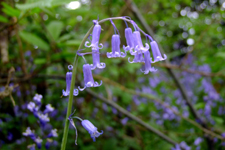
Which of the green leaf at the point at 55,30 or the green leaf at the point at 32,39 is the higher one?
the green leaf at the point at 55,30

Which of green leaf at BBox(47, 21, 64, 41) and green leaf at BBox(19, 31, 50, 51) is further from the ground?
green leaf at BBox(47, 21, 64, 41)

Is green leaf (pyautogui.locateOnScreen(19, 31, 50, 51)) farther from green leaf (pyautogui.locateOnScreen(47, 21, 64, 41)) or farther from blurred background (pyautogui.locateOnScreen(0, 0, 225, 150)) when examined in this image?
green leaf (pyautogui.locateOnScreen(47, 21, 64, 41))

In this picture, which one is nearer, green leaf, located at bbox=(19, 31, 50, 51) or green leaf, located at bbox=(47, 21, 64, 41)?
green leaf, located at bbox=(19, 31, 50, 51)

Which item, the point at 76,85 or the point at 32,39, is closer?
the point at 32,39

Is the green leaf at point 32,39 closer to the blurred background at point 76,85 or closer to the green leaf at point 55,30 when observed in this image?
the blurred background at point 76,85

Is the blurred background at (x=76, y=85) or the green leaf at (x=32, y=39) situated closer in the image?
the green leaf at (x=32, y=39)

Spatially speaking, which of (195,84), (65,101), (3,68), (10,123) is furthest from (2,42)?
(195,84)

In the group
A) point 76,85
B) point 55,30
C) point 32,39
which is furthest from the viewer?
point 76,85

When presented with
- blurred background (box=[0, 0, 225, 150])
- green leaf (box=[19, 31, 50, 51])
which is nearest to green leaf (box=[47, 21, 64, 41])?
blurred background (box=[0, 0, 225, 150])

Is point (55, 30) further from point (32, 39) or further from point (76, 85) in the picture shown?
point (76, 85)

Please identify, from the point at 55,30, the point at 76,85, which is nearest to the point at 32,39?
the point at 55,30

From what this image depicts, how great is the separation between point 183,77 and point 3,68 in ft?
20.9

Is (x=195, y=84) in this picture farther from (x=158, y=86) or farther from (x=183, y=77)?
(x=158, y=86)

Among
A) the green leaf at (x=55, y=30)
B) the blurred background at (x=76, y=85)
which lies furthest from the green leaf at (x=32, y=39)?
the green leaf at (x=55, y=30)
